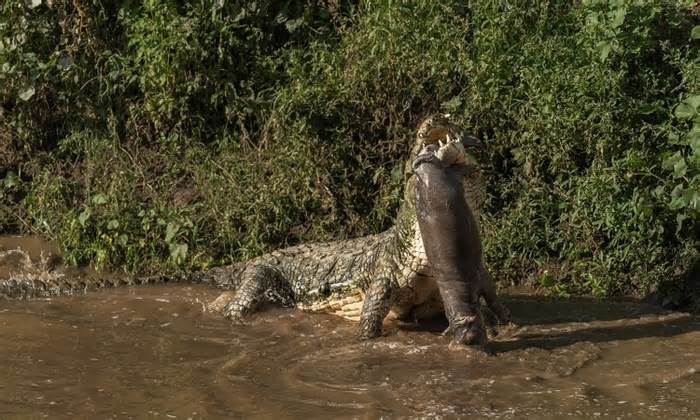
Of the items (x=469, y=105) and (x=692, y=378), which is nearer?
(x=692, y=378)

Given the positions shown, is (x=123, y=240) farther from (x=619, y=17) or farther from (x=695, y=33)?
(x=695, y=33)

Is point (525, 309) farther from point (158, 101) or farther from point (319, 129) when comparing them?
point (158, 101)

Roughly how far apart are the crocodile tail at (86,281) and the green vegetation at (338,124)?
253 millimetres

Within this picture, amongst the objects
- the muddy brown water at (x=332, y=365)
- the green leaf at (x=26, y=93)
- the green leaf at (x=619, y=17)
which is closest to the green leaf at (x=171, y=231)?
the muddy brown water at (x=332, y=365)

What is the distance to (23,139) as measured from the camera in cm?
980

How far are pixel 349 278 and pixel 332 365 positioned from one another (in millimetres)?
1273

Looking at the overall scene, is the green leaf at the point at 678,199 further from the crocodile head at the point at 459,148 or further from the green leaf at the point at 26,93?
the green leaf at the point at 26,93

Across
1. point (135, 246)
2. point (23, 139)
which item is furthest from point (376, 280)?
point (23, 139)

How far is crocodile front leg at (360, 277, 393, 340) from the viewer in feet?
22.1

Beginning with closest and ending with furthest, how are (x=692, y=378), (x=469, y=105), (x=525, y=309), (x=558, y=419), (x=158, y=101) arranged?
(x=558, y=419) < (x=692, y=378) < (x=525, y=309) < (x=469, y=105) < (x=158, y=101)

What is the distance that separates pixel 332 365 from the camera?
244 inches

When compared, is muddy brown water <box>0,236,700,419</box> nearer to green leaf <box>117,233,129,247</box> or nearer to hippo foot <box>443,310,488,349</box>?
hippo foot <box>443,310,488,349</box>

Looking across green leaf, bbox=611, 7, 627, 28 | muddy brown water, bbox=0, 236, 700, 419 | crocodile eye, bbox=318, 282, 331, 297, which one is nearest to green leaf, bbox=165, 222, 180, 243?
muddy brown water, bbox=0, 236, 700, 419

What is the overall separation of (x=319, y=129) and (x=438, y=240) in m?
3.03
